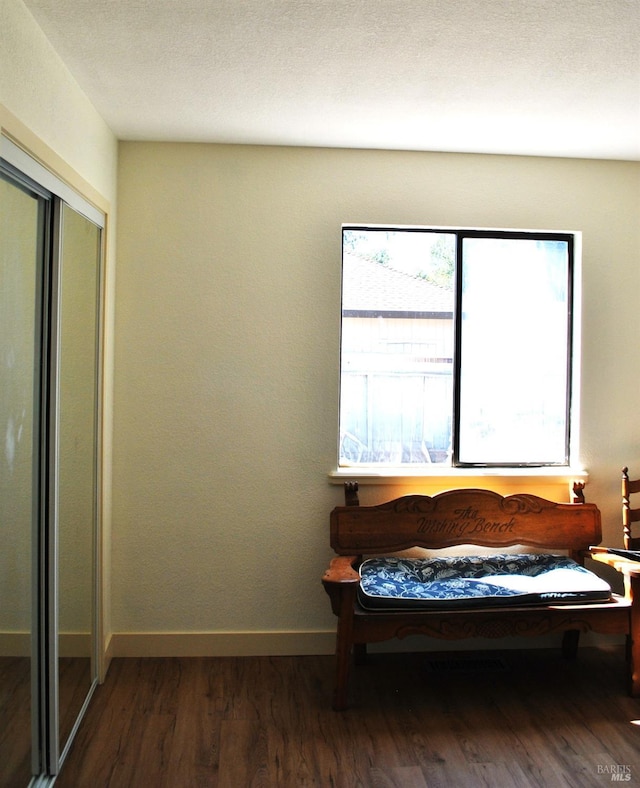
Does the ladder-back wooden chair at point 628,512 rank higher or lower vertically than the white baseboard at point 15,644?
higher

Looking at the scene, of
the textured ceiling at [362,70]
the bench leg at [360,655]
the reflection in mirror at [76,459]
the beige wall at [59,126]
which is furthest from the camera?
the bench leg at [360,655]

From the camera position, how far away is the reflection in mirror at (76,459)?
2641 millimetres

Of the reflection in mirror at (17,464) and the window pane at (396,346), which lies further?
the window pane at (396,346)

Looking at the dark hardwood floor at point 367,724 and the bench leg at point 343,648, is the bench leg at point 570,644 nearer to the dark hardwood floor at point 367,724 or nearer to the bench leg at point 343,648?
the dark hardwood floor at point 367,724

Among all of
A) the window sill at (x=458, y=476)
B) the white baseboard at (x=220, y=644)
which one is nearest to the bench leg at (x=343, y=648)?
the white baseboard at (x=220, y=644)

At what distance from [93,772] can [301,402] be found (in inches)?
73.1

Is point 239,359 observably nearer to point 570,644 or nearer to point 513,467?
point 513,467

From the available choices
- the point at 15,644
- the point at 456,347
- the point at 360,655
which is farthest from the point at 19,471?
the point at 456,347

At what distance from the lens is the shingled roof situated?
3723 millimetres

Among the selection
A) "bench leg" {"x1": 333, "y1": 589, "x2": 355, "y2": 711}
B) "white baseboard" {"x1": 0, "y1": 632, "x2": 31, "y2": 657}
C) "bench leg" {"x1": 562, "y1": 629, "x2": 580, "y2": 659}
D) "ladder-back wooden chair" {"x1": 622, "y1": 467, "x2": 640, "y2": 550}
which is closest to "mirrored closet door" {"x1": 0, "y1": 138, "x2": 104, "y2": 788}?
"white baseboard" {"x1": 0, "y1": 632, "x2": 31, "y2": 657}

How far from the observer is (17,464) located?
220 centimetres

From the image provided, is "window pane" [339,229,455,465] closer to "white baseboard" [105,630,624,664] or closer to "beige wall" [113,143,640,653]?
"beige wall" [113,143,640,653]

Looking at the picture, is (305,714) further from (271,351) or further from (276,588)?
(271,351)

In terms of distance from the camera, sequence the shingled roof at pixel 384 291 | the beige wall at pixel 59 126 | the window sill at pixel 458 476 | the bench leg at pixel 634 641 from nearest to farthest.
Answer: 1. the beige wall at pixel 59 126
2. the bench leg at pixel 634 641
3. the window sill at pixel 458 476
4. the shingled roof at pixel 384 291
